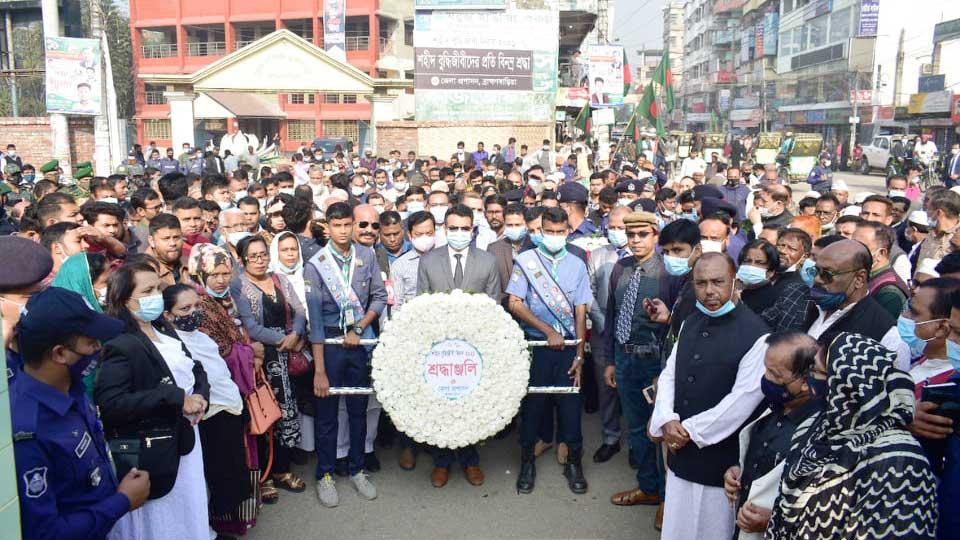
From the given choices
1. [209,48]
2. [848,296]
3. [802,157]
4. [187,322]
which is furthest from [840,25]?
[187,322]

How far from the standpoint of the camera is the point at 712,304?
163 inches

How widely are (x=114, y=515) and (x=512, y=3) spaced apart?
28809 mm

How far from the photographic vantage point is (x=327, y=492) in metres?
5.46

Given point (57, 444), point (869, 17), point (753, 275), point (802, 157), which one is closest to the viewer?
point (57, 444)

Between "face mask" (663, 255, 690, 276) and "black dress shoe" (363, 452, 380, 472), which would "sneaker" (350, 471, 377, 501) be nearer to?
"black dress shoe" (363, 452, 380, 472)

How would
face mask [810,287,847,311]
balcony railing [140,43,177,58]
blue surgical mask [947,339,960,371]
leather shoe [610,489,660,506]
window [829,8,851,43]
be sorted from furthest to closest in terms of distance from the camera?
1. window [829,8,851,43]
2. balcony railing [140,43,177,58]
3. leather shoe [610,489,660,506]
4. face mask [810,287,847,311]
5. blue surgical mask [947,339,960,371]

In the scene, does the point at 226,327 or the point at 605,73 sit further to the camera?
the point at 605,73

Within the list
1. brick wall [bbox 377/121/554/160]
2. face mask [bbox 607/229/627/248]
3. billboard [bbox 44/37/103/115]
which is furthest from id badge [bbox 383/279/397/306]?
brick wall [bbox 377/121/554/160]

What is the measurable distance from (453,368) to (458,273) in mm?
917

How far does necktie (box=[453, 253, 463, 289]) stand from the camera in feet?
18.7

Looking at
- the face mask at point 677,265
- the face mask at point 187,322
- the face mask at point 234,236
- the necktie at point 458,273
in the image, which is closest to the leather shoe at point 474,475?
the necktie at point 458,273

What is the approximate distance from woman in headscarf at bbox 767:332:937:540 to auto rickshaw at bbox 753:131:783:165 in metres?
31.4

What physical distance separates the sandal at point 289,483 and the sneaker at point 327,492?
177 millimetres

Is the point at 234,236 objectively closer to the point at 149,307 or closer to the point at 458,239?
the point at 458,239
